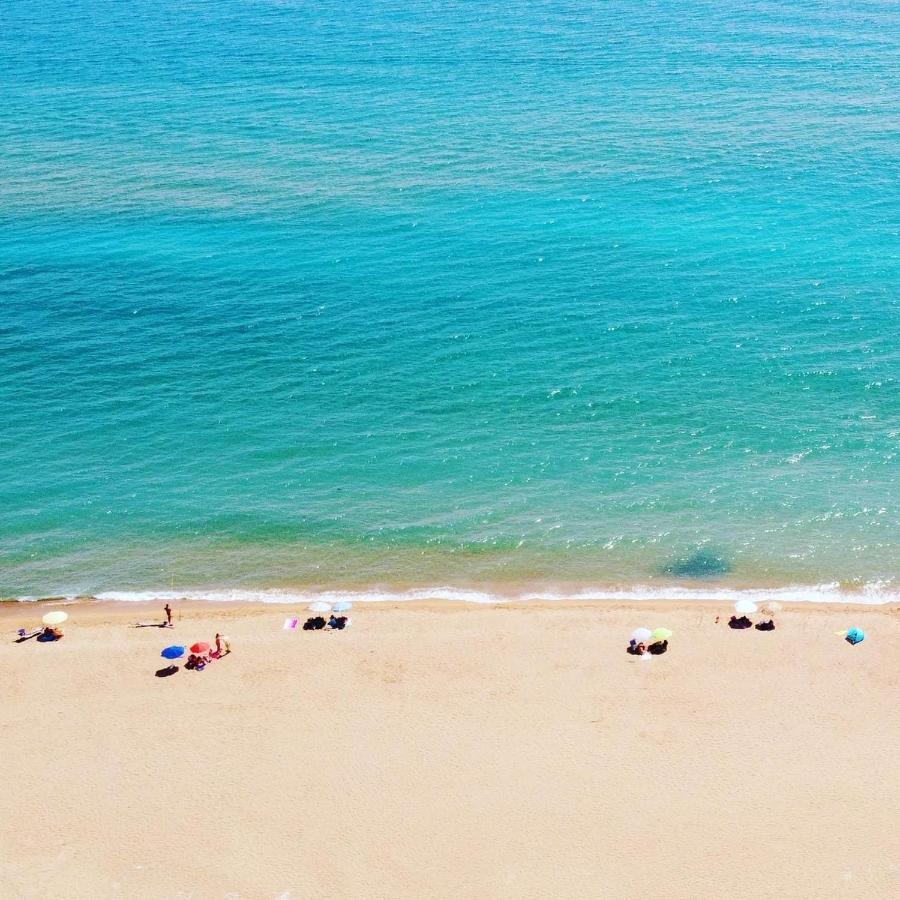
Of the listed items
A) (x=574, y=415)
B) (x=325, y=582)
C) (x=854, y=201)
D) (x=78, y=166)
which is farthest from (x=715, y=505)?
(x=78, y=166)

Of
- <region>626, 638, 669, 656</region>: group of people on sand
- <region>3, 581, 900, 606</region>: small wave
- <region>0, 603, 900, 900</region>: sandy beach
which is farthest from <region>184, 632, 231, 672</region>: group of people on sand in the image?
<region>626, 638, 669, 656</region>: group of people on sand

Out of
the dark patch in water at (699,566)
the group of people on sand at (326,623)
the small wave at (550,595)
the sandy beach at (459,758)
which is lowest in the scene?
the sandy beach at (459,758)

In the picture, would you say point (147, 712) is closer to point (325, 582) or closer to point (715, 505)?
point (325, 582)

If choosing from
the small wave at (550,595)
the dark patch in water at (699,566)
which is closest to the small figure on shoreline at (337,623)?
the small wave at (550,595)

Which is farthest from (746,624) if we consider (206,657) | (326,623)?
(206,657)

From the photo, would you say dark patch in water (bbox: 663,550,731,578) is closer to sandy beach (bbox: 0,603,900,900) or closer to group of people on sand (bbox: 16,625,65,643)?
sandy beach (bbox: 0,603,900,900)

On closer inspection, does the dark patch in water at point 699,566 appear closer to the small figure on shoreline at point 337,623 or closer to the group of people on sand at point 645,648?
the group of people on sand at point 645,648
